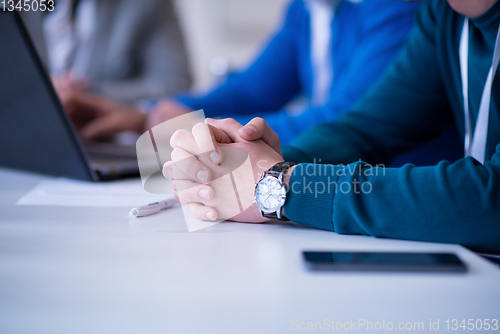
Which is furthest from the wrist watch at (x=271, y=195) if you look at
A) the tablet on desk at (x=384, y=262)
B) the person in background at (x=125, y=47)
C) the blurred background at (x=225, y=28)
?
the blurred background at (x=225, y=28)

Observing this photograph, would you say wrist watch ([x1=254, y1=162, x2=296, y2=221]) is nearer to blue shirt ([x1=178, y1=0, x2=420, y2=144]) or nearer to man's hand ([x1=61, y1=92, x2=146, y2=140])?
blue shirt ([x1=178, y1=0, x2=420, y2=144])

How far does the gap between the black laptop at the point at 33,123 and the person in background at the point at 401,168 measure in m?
0.22

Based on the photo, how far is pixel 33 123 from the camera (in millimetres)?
639

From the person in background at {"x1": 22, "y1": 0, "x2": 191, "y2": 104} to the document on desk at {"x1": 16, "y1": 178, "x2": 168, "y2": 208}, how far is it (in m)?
1.08

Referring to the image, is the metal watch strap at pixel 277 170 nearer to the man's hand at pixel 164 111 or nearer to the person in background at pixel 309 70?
the person in background at pixel 309 70

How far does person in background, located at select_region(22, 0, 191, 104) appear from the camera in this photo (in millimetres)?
1749

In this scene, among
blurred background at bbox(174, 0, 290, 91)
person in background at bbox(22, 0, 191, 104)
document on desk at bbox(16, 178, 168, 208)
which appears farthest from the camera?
blurred background at bbox(174, 0, 290, 91)

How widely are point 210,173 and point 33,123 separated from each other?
0.36m

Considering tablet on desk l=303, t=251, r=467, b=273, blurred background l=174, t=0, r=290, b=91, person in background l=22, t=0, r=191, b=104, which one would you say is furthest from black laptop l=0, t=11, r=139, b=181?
blurred background l=174, t=0, r=290, b=91

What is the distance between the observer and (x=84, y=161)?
2.05 ft

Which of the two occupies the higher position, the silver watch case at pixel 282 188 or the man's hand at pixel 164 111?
the silver watch case at pixel 282 188

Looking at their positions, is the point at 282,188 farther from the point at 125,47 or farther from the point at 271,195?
the point at 125,47

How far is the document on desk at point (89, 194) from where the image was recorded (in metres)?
0.54

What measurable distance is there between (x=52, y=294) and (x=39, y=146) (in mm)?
454
